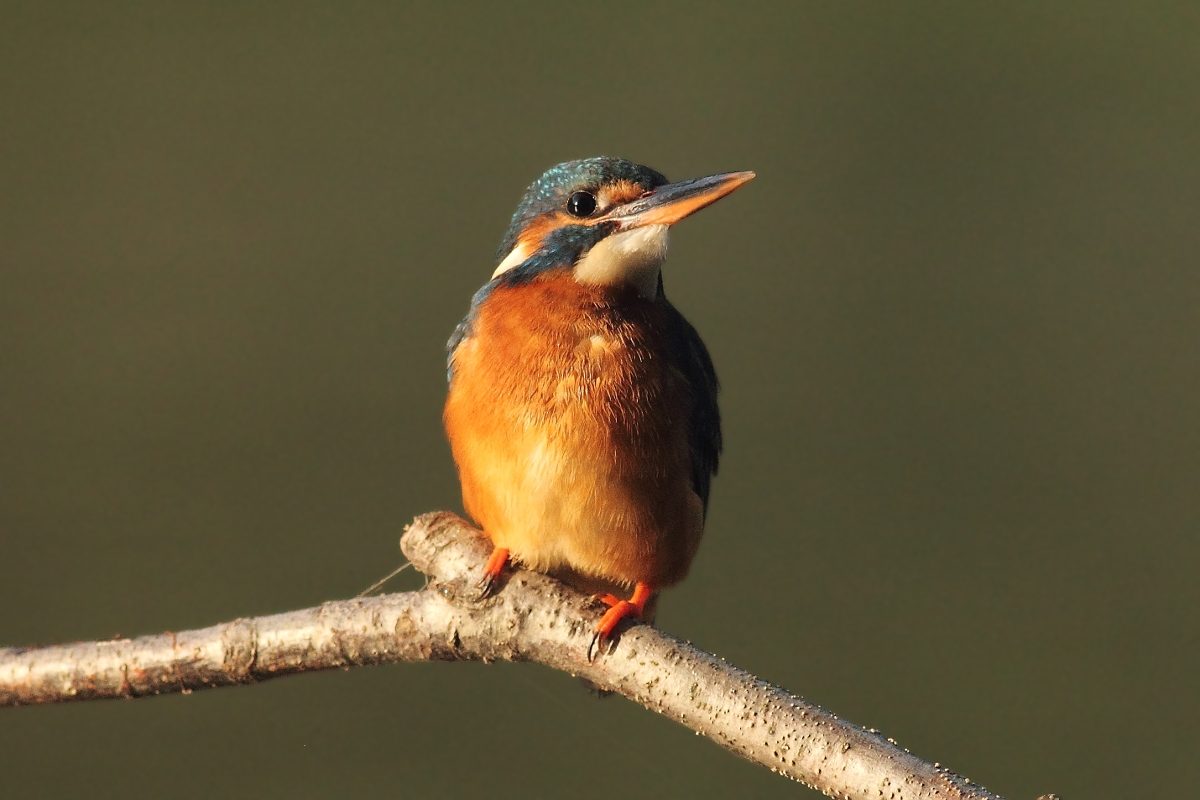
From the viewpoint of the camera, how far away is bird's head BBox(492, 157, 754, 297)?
1.29 meters

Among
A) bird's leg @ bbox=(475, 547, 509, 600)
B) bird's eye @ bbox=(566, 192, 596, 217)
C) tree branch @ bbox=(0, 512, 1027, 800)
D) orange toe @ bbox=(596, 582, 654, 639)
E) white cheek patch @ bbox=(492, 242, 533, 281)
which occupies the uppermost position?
bird's eye @ bbox=(566, 192, 596, 217)

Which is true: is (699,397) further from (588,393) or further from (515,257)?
(515,257)

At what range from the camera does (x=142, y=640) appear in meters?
1.23

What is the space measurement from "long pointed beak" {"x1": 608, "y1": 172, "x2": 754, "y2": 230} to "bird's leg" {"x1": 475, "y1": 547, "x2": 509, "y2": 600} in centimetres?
43

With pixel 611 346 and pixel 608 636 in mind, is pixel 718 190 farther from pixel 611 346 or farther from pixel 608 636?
pixel 608 636

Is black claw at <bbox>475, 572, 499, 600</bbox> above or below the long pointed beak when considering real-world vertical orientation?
below

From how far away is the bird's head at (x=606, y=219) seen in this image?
4.25 ft

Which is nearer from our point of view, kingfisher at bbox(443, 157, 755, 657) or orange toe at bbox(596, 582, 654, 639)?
orange toe at bbox(596, 582, 654, 639)

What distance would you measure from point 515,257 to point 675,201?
0.26m

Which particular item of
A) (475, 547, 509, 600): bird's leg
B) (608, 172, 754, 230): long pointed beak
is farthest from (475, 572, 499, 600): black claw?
(608, 172, 754, 230): long pointed beak

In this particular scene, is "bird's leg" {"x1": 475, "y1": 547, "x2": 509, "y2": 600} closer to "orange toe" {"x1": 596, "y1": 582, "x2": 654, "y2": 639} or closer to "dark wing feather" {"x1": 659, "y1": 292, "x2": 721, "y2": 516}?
"orange toe" {"x1": 596, "y1": 582, "x2": 654, "y2": 639}

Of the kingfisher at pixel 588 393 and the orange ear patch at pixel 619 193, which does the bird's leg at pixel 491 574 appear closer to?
the kingfisher at pixel 588 393

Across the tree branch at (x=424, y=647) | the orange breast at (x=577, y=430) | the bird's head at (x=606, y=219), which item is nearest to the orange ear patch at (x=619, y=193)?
the bird's head at (x=606, y=219)

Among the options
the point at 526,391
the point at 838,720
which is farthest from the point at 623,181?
the point at 838,720
